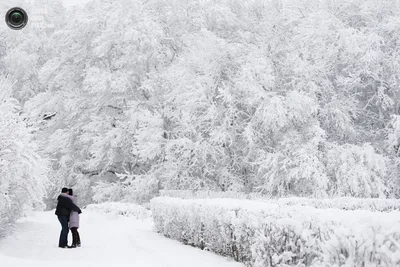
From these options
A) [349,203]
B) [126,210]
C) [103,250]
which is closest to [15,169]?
[103,250]

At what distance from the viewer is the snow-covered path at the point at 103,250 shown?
1014 cm

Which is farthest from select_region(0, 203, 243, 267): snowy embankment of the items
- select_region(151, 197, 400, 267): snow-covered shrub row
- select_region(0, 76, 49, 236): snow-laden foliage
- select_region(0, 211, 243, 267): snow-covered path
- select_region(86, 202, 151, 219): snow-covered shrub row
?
select_region(86, 202, 151, 219): snow-covered shrub row

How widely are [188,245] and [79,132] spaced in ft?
62.4

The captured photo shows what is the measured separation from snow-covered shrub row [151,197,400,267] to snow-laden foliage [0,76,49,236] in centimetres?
452

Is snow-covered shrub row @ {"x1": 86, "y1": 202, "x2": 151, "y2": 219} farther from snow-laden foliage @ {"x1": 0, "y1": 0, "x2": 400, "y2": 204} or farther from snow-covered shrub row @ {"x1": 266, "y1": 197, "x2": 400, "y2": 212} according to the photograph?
snow-covered shrub row @ {"x1": 266, "y1": 197, "x2": 400, "y2": 212}

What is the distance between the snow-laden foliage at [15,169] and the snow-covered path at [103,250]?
0.87 metres

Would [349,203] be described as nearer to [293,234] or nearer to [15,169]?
[15,169]

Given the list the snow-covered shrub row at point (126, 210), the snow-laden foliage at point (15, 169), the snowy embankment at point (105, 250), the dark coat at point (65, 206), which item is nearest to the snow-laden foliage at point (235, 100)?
the snow-covered shrub row at point (126, 210)

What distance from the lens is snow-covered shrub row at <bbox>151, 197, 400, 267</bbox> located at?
17.0 feet

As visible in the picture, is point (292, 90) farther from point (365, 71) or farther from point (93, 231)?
point (93, 231)

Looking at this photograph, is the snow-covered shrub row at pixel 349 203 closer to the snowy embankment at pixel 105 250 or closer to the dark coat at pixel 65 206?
the snowy embankment at pixel 105 250

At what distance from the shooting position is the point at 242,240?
9.89 metres

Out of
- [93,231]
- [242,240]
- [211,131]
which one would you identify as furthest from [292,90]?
[242,240]

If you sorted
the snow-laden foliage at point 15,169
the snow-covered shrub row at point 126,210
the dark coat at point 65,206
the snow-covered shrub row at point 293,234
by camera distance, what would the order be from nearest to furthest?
1. the snow-covered shrub row at point 293,234
2. the snow-laden foliage at point 15,169
3. the dark coat at point 65,206
4. the snow-covered shrub row at point 126,210
